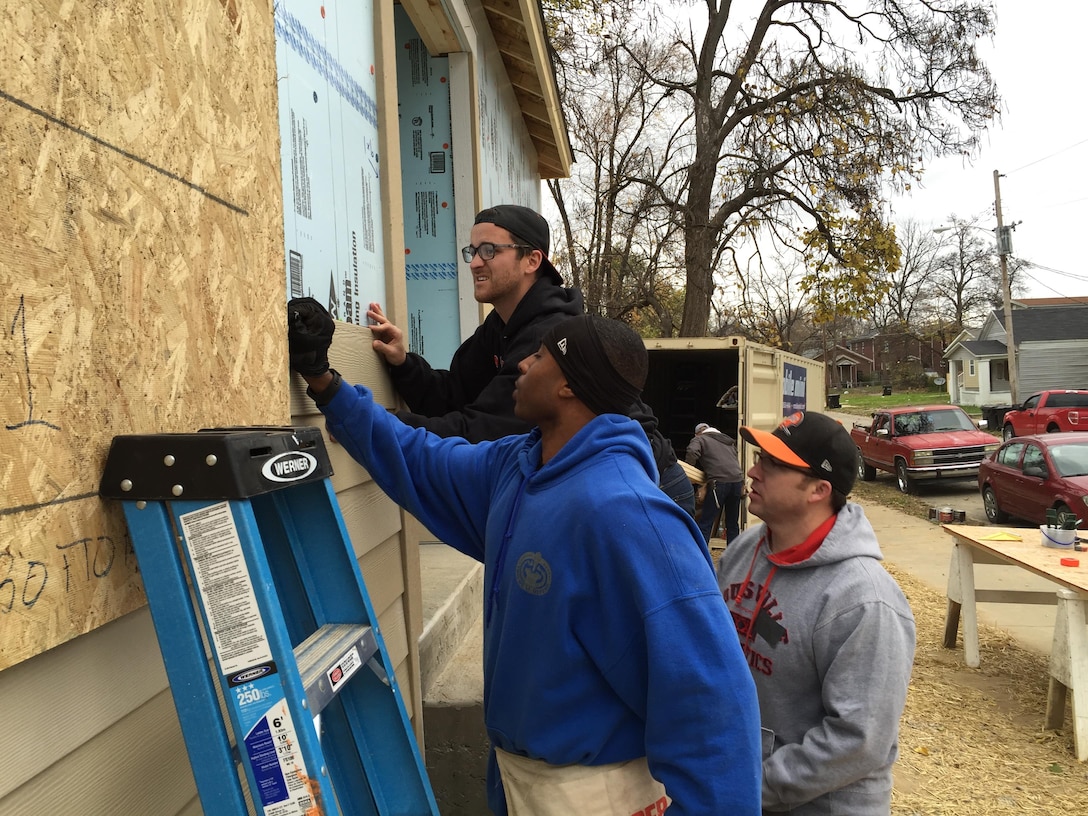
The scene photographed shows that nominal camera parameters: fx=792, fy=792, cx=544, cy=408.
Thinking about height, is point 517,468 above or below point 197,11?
below

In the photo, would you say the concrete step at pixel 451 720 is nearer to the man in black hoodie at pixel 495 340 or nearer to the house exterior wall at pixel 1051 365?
the man in black hoodie at pixel 495 340

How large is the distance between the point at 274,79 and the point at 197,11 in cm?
36

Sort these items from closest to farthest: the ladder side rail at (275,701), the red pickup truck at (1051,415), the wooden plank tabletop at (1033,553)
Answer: the ladder side rail at (275,701), the wooden plank tabletop at (1033,553), the red pickup truck at (1051,415)

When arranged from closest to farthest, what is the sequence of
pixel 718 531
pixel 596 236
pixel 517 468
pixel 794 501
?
pixel 517 468 → pixel 794 501 → pixel 718 531 → pixel 596 236

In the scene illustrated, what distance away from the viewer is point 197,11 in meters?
1.59

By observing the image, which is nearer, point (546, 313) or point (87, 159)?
point (87, 159)

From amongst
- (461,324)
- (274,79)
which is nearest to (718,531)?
(461,324)

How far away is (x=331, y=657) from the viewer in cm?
148

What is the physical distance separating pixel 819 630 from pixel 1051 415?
2360 cm

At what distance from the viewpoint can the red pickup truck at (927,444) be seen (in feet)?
57.3

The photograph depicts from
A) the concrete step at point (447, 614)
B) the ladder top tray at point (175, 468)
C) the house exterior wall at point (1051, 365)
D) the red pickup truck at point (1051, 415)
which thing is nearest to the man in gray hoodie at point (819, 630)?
the ladder top tray at point (175, 468)

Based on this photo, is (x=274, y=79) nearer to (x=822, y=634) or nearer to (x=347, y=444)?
(x=347, y=444)

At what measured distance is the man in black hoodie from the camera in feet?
8.68

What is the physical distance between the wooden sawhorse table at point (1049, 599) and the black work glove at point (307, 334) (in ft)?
18.5
